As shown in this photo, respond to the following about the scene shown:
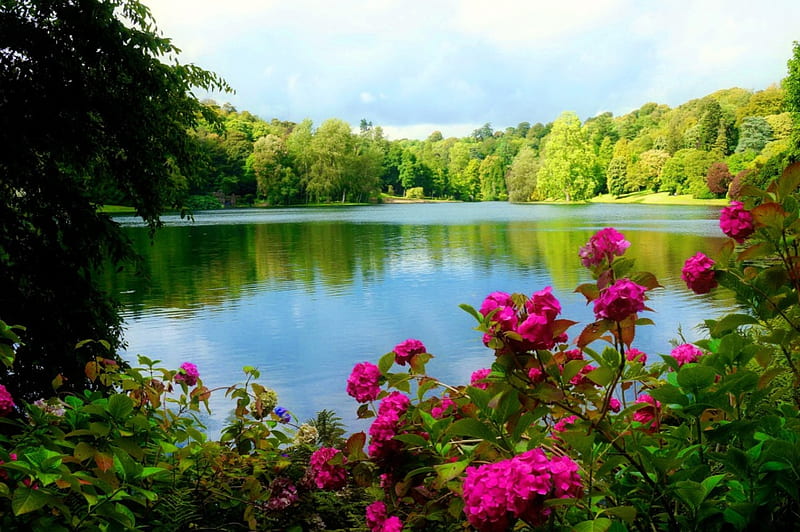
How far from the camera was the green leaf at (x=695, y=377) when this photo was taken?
0.98m

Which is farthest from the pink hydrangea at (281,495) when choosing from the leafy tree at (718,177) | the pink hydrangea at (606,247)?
the leafy tree at (718,177)

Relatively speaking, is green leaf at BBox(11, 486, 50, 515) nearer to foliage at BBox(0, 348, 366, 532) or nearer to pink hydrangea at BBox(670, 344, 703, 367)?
foliage at BBox(0, 348, 366, 532)

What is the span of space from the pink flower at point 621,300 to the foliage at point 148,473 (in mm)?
844

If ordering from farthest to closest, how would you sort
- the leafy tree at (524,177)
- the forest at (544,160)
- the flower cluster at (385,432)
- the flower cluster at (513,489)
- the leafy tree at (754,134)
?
the leafy tree at (524,177), the forest at (544,160), the leafy tree at (754,134), the flower cluster at (385,432), the flower cluster at (513,489)

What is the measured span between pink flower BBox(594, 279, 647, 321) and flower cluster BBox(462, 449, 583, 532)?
222 millimetres

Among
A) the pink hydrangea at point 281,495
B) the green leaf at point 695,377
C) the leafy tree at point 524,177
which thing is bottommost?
the pink hydrangea at point 281,495

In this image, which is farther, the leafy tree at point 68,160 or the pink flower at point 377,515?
the leafy tree at point 68,160

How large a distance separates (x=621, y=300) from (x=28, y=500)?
1015mm

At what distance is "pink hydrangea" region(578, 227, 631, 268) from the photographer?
1.05 meters

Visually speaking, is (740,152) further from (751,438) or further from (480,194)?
(751,438)

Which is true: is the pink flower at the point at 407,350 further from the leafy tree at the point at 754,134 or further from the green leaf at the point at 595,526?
the leafy tree at the point at 754,134

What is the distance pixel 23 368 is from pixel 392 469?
4228 mm

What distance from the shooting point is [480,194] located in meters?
67.7

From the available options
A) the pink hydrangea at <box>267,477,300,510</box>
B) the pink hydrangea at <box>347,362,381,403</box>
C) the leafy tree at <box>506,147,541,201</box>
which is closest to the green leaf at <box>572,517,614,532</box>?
the pink hydrangea at <box>347,362,381,403</box>
